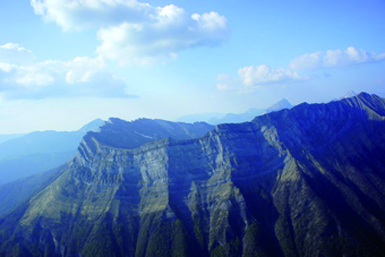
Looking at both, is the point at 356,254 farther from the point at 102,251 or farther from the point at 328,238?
the point at 102,251

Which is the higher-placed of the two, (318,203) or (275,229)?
(318,203)

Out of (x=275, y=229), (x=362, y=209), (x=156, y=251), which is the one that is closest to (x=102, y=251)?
(x=156, y=251)

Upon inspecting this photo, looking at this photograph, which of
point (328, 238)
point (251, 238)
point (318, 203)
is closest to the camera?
point (328, 238)

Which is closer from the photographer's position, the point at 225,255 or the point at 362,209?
the point at 225,255

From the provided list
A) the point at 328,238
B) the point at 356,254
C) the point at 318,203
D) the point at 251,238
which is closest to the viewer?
the point at 356,254

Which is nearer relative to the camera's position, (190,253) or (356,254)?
(356,254)

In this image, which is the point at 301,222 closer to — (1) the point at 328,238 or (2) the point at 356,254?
(1) the point at 328,238

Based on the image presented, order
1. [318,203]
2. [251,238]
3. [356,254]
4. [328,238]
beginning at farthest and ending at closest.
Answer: [318,203] < [251,238] < [328,238] < [356,254]

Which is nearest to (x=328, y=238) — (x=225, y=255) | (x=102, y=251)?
(x=225, y=255)

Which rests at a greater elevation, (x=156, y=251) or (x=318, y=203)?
(x=318, y=203)
